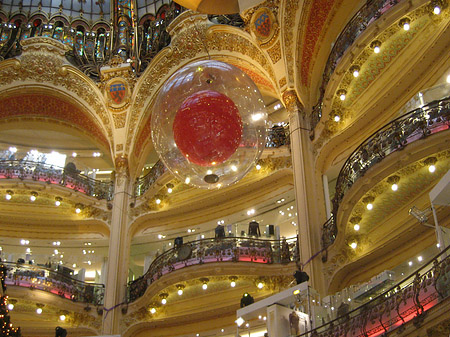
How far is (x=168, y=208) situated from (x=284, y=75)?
513cm

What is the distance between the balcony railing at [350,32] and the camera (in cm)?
1233

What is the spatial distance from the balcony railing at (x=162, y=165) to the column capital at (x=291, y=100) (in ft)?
2.47

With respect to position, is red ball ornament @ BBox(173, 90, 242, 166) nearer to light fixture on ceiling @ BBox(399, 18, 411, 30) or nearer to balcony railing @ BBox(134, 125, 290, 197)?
light fixture on ceiling @ BBox(399, 18, 411, 30)

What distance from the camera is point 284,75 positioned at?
1482 cm

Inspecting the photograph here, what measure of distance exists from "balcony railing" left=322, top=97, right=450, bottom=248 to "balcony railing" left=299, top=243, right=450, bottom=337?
248cm

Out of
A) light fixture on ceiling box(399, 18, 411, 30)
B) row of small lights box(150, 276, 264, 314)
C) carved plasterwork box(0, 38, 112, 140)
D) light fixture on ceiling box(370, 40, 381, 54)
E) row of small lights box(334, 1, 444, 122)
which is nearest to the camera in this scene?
row of small lights box(334, 1, 444, 122)

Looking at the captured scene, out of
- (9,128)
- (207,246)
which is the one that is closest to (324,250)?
(207,246)

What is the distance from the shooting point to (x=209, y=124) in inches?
212

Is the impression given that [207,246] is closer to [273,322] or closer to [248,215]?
[248,215]

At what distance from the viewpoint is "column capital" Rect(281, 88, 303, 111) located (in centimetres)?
1448

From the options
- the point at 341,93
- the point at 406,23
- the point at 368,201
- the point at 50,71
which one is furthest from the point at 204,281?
the point at 50,71

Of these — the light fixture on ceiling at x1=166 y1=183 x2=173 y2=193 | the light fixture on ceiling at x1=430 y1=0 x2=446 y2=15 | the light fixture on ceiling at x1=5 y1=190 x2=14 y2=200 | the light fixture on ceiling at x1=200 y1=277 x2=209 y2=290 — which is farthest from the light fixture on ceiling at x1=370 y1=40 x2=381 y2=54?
the light fixture on ceiling at x1=5 y1=190 x2=14 y2=200

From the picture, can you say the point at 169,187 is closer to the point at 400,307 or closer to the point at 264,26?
the point at 264,26

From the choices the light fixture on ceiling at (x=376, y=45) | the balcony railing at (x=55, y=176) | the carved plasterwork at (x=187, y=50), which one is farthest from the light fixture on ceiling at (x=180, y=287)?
the light fixture on ceiling at (x=376, y=45)
